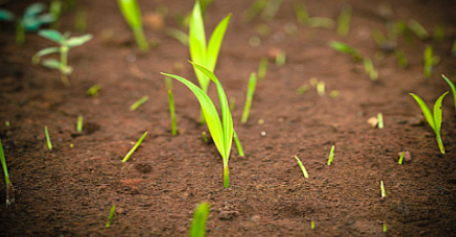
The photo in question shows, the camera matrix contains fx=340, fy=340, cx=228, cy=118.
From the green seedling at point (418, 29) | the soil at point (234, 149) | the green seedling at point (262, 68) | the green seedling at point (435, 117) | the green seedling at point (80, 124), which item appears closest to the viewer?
the soil at point (234, 149)

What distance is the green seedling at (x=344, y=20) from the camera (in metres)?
1.87

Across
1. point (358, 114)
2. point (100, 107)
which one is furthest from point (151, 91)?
point (358, 114)

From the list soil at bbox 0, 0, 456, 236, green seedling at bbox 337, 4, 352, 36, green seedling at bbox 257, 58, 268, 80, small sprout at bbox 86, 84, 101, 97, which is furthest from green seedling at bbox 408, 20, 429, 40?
small sprout at bbox 86, 84, 101, 97

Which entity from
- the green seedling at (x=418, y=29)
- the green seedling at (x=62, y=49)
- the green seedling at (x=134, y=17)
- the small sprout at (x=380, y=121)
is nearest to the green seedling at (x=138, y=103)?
the green seedling at (x=62, y=49)

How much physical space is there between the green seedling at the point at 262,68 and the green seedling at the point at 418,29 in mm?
851

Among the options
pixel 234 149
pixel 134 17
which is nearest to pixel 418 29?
pixel 234 149

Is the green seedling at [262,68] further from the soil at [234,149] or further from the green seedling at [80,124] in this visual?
the green seedling at [80,124]

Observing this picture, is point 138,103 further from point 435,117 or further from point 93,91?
point 435,117

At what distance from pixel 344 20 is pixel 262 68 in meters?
0.72

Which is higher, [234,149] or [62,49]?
[62,49]

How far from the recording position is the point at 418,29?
6.02 feet

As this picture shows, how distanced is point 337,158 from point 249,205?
0.33m

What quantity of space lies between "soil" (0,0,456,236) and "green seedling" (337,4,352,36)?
0.51ft

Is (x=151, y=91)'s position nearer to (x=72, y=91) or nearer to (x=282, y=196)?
(x=72, y=91)
